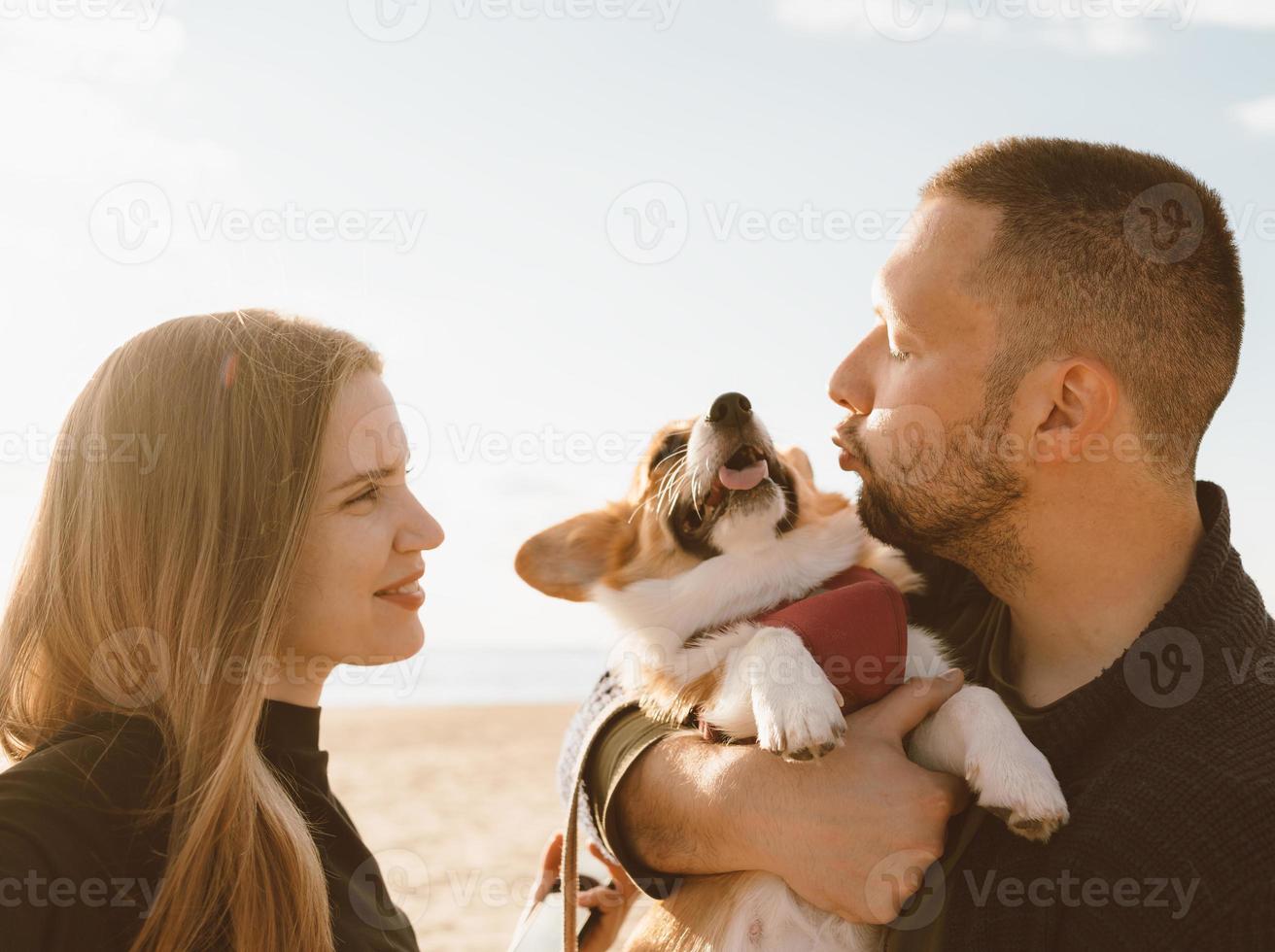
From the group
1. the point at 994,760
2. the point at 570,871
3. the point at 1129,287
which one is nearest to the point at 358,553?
the point at 570,871

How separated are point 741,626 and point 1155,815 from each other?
1.19 metres

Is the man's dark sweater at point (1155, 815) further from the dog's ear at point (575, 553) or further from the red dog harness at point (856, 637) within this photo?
the dog's ear at point (575, 553)

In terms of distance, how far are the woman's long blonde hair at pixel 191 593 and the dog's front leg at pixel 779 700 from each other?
1021 millimetres

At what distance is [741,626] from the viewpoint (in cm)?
299

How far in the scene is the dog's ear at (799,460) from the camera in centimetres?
365

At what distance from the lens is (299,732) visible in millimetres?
2678

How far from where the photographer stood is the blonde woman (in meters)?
1.98

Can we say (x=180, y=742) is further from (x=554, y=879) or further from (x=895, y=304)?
(x=895, y=304)

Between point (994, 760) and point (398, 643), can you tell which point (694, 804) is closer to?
point (994, 760)

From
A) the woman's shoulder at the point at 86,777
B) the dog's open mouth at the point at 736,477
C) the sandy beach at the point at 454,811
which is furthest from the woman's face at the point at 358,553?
the sandy beach at the point at 454,811

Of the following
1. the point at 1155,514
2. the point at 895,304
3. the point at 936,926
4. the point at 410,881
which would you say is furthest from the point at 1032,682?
the point at 410,881

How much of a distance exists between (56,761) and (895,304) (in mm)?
2191

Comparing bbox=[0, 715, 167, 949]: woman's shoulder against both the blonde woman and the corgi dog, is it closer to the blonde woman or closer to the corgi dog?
the blonde woman

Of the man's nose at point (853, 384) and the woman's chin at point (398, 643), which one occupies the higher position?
the man's nose at point (853, 384)
